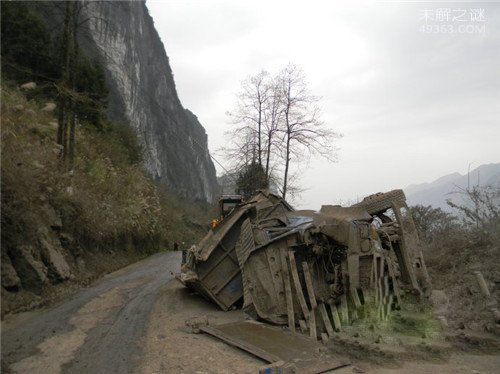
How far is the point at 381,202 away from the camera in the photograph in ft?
27.2

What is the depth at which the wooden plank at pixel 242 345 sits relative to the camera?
5.81 metres

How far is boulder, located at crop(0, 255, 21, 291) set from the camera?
28.6 ft

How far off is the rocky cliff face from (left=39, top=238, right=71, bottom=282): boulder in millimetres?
33746

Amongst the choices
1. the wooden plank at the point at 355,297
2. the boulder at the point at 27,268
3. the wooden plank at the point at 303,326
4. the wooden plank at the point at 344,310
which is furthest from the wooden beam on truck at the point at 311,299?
the boulder at the point at 27,268

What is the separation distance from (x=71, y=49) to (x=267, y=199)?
11.8 metres

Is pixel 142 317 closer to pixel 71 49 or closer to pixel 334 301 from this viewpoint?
pixel 334 301

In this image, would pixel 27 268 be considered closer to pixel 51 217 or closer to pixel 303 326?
pixel 51 217

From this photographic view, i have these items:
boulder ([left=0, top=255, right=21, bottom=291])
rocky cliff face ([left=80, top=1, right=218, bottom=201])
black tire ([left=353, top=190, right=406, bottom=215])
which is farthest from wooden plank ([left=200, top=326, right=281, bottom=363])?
rocky cliff face ([left=80, top=1, right=218, bottom=201])

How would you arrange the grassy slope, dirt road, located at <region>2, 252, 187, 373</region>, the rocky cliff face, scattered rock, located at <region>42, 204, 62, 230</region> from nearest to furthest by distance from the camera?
dirt road, located at <region>2, 252, 187, 373</region> < the grassy slope < scattered rock, located at <region>42, 204, 62, 230</region> < the rocky cliff face

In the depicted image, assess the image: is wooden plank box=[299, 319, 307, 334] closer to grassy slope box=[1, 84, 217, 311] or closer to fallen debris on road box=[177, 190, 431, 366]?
fallen debris on road box=[177, 190, 431, 366]

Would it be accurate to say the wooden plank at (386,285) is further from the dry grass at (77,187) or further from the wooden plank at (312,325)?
the dry grass at (77,187)

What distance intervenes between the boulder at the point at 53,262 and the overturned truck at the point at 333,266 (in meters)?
5.00

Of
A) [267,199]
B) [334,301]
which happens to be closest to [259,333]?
[334,301]

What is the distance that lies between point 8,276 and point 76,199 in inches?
222
